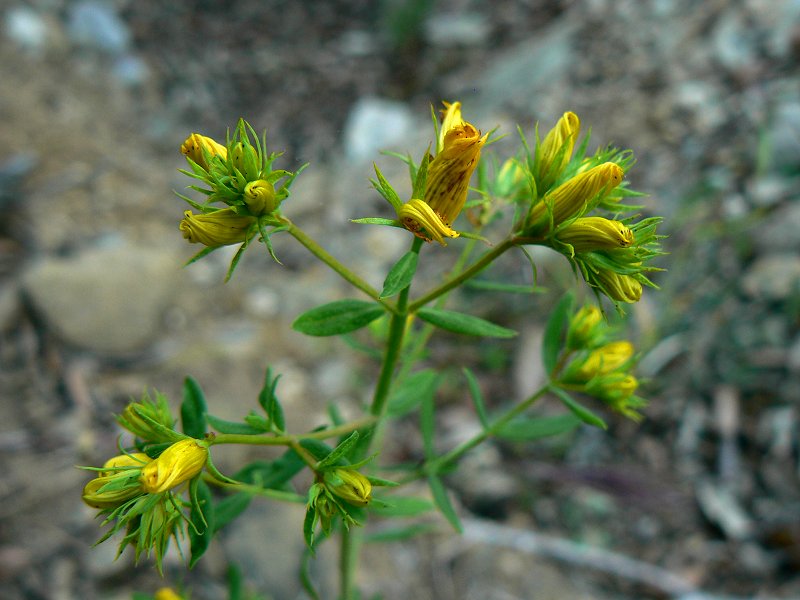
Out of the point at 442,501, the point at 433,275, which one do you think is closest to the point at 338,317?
the point at 442,501

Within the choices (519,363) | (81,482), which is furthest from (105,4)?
(519,363)

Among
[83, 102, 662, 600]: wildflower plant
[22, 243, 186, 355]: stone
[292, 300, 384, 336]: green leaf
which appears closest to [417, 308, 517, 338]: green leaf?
[83, 102, 662, 600]: wildflower plant

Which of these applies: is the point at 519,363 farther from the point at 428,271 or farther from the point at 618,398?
the point at 618,398

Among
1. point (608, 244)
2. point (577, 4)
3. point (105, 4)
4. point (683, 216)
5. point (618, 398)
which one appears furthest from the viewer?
point (105, 4)

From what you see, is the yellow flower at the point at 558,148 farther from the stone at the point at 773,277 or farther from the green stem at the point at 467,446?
the stone at the point at 773,277

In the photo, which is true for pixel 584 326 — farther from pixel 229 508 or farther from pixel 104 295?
pixel 104 295

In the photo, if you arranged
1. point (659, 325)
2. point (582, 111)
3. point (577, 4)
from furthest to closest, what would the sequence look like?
point (577, 4), point (582, 111), point (659, 325)

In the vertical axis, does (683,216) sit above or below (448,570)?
above

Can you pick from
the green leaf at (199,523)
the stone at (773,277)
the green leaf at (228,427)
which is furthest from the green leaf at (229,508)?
the stone at (773,277)
